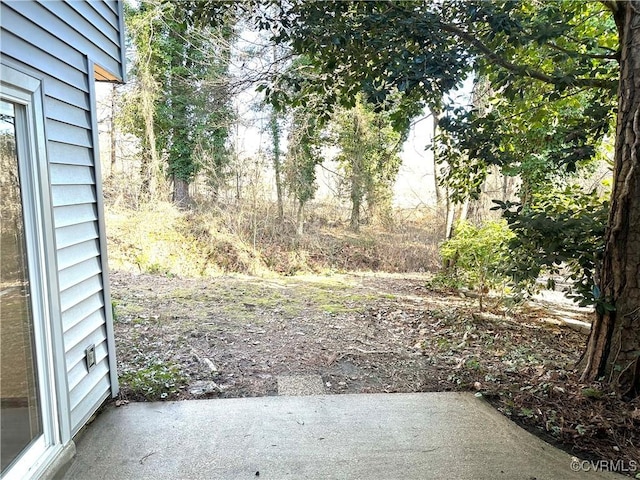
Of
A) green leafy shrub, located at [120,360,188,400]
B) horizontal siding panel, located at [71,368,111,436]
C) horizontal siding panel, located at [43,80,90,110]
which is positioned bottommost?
green leafy shrub, located at [120,360,188,400]

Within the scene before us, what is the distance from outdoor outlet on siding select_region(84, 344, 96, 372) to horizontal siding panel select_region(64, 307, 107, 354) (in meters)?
0.03

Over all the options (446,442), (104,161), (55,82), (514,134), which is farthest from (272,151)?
(446,442)

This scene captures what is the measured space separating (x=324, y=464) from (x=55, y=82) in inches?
85.6

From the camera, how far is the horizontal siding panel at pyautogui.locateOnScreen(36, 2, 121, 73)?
197cm

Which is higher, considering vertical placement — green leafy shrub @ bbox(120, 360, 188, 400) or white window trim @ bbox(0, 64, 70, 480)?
white window trim @ bbox(0, 64, 70, 480)

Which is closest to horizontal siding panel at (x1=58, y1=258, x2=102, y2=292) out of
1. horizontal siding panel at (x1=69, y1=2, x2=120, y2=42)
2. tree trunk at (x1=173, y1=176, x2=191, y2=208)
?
horizontal siding panel at (x1=69, y1=2, x2=120, y2=42)

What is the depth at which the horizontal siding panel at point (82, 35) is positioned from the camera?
1.97 metres

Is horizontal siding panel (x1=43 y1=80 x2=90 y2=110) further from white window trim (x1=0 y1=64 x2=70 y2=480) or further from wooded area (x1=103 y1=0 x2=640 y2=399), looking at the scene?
wooded area (x1=103 y1=0 x2=640 y2=399)

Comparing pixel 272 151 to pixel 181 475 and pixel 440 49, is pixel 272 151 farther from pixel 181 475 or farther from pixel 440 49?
pixel 181 475

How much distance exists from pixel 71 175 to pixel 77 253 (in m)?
0.39

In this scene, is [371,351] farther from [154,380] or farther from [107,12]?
[107,12]

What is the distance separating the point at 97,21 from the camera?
2404 millimetres

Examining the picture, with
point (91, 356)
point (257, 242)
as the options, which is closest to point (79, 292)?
point (91, 356)

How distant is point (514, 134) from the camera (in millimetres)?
3449
